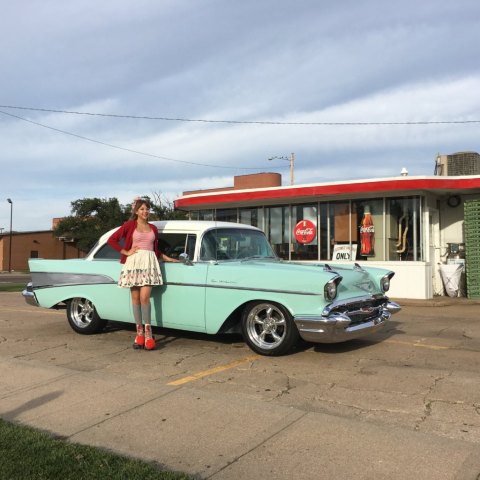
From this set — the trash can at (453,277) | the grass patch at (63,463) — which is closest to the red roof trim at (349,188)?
the trash can at (453,277)

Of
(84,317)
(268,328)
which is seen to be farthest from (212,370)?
(84,317)

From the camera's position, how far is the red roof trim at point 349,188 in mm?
12391

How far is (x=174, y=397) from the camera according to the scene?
439 cm

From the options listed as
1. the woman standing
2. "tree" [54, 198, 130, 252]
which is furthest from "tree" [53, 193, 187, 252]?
the woman standing

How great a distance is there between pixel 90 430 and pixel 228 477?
1.26 m

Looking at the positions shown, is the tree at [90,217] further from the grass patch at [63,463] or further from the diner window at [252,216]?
the grass patch at [63,463]

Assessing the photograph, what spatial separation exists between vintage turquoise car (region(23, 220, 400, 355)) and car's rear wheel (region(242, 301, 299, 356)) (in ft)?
0.04

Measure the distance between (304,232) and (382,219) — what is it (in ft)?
7.55

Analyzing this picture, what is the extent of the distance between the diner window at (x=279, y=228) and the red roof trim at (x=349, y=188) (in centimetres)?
80

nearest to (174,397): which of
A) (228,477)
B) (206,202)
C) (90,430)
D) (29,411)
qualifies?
(90,430)

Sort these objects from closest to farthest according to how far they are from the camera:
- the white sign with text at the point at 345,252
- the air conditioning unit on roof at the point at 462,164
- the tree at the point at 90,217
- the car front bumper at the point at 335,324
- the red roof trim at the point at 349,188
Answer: the car front bumper at the point at 335,324 → the red roof trim at the point at 349,188 → the white sign with text at the point at 345,252 → the air conditioning unit on roof at the point at 462,164 → the tree at the point at 90,217

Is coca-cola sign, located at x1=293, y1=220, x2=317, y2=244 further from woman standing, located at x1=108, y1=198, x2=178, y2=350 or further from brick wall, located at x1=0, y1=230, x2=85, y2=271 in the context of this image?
brick wall, located at x1=0, y1=230, x2=85, y2=271

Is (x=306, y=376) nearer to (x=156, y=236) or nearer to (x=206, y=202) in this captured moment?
(x=156, y=236)

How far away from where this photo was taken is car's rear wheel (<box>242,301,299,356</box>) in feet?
18.3
